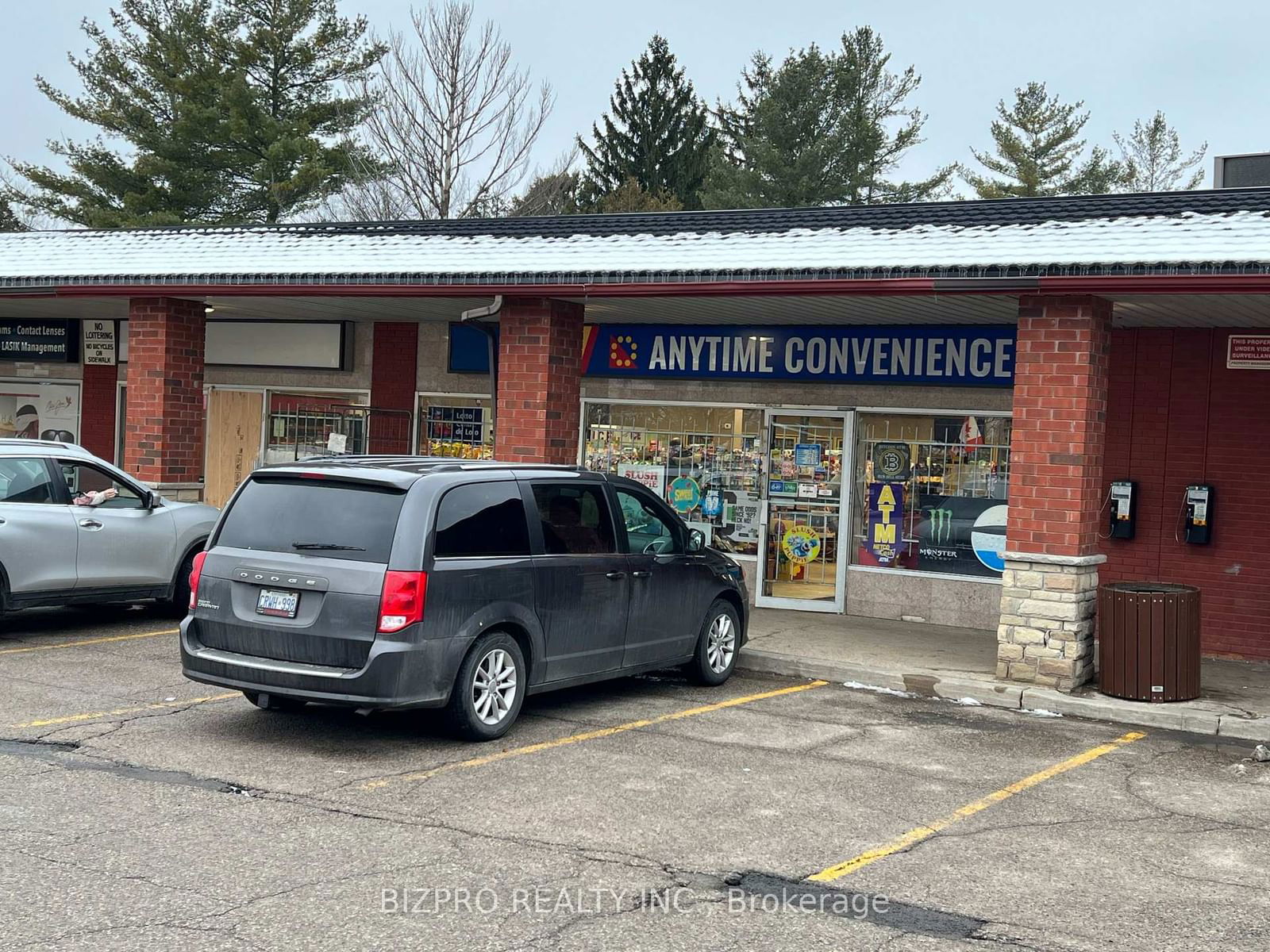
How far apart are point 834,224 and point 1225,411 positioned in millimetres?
4026

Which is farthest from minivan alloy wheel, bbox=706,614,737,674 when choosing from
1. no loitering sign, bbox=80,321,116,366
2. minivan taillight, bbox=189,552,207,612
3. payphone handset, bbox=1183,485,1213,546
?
no loitering sign, bbox=80,321,116,366

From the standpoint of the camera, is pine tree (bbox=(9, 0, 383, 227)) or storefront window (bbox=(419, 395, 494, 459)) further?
pine tree (bbox=(9, 0, 383, 227))

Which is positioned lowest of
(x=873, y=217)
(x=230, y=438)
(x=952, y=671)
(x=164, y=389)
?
(x=952, y=671)

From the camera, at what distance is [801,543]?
14820mm

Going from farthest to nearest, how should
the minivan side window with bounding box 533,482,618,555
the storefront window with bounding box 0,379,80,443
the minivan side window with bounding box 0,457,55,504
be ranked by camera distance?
the storefront window with bounding box 0,379,80,443
the minivan side window with bounding box 0,457,55,504
the minivan side window with bounding box 533,482,618,555

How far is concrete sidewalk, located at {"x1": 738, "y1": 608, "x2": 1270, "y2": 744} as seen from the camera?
32.2ft

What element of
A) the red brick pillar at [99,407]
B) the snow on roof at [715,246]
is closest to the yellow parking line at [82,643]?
the snow on roof at [715,246]

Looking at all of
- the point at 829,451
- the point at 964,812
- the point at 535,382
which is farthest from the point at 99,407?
the point at 964,812

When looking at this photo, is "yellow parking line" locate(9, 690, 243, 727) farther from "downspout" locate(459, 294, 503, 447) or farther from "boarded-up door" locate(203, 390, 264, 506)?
"boarded-up door" locate(203, 390, 264, 506)

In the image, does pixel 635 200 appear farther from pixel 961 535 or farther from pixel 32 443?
pixel 32 443

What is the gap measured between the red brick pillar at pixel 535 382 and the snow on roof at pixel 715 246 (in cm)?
55

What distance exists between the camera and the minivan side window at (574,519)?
29.1 ft

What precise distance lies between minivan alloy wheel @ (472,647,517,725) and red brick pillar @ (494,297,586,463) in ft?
16.2

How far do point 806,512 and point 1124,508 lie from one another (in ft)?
10.8
